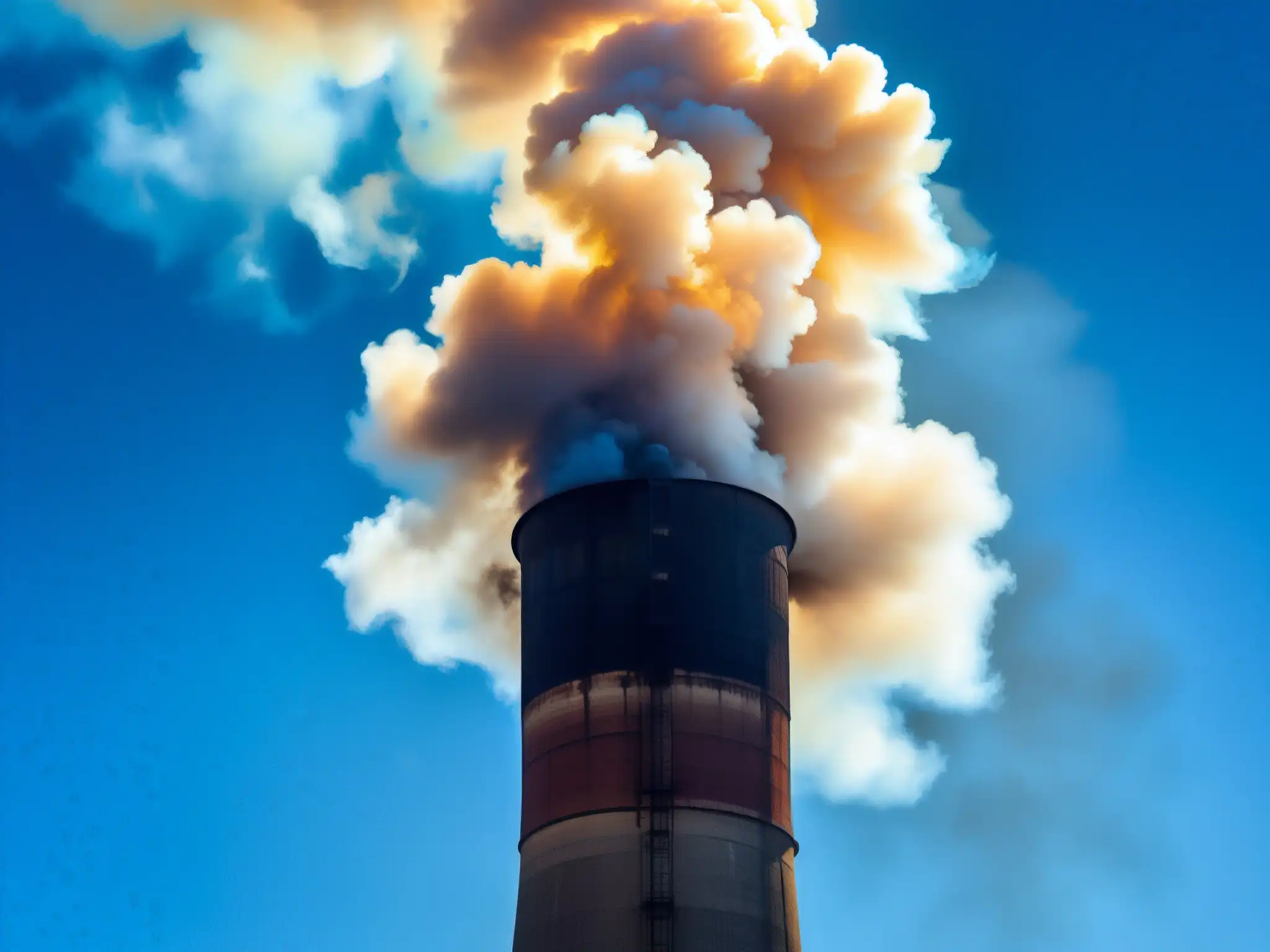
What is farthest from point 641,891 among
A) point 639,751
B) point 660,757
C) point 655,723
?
point 655,723

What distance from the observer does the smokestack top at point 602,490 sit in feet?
140

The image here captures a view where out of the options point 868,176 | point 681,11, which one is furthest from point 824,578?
point 681,11

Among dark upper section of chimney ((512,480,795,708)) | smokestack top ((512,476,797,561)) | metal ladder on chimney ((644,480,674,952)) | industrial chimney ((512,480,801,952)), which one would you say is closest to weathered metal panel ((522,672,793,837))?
industrial chimney ((512,480,801,952))

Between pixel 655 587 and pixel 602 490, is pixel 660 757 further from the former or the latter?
pixel 602 490

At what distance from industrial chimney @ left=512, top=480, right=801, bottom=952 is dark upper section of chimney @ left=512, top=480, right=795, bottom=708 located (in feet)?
0.10

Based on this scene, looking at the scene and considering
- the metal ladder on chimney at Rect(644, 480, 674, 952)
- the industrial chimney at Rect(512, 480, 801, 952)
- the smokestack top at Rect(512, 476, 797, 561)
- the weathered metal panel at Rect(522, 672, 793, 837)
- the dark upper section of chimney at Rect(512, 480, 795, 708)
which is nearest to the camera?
the metal ladder on chimney at Rect(644, 480, 674, 952)

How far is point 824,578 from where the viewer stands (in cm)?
4706

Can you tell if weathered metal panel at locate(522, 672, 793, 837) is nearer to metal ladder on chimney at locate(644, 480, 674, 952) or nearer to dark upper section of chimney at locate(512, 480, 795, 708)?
metal ladder on chimney at locate(644, 480, 674, 952)

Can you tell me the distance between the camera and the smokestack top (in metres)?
42.7

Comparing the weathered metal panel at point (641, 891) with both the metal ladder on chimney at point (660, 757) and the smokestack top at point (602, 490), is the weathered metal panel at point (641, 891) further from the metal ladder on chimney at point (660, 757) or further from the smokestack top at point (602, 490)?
the smokestack top at point (602, 490)

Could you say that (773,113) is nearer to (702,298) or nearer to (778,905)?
(702,298)

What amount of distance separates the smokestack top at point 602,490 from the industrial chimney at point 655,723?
1.9 inches

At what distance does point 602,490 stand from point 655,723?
15.2 ft

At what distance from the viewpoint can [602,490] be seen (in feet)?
141
